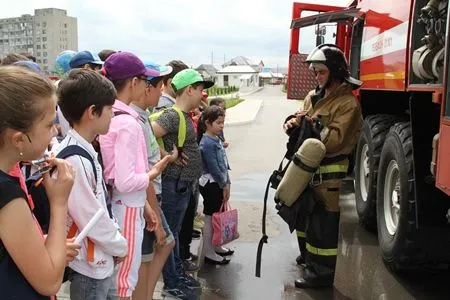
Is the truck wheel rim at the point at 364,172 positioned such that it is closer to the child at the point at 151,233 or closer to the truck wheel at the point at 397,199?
the truck wheel at the point at 397,199

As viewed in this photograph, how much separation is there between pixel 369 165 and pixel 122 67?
3.64 m

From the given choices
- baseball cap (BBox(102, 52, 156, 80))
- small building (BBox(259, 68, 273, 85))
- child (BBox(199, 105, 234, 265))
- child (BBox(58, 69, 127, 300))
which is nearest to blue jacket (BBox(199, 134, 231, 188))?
child (BBox(199, 105, 234, 265))

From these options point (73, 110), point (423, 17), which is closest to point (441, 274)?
point (423, 17)

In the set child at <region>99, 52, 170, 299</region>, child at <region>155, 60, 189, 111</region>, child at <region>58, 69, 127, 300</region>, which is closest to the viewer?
child at <region>58, 69, 127, 300</region>

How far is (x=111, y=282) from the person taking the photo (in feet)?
7.54

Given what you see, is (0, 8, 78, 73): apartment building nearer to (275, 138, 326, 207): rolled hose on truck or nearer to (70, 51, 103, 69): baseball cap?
(70, 51, 103, 69): baseball cap

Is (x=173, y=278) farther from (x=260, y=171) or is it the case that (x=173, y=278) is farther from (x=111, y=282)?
(x=260, y=171)

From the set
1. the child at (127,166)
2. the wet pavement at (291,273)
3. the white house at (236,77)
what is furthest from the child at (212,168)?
the white house at (236,77)

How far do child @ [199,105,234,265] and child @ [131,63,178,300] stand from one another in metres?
1.16

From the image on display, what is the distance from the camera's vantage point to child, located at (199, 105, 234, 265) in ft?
14.6

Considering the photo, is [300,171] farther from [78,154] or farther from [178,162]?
[78,154]

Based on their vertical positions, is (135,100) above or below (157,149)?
above

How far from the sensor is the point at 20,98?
4.84 ft

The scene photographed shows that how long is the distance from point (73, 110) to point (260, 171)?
7874 mm
